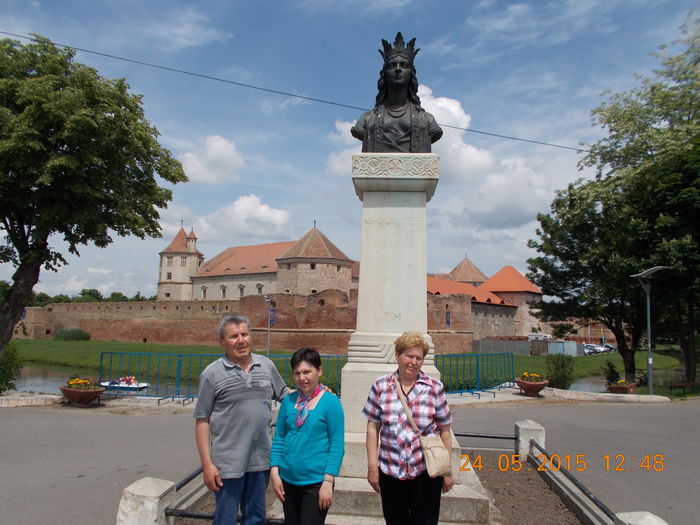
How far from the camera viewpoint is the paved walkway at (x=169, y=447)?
5.15 meters

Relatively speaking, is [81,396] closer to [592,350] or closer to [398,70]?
[398,70]

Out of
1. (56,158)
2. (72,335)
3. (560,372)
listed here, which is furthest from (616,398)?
(72,335)

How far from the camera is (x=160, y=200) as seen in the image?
1634cm

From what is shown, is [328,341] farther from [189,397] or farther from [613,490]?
[613,490]

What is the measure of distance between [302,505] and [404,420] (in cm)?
78

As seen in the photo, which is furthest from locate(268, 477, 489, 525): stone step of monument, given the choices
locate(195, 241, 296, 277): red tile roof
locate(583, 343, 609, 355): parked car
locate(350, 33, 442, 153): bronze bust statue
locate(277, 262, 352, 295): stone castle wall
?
locate(195, 241, 296, 277): red tile roof

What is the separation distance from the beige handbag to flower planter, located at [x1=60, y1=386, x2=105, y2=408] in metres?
10.4

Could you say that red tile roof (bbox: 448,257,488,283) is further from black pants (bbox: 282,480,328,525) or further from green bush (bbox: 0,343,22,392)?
black pants (bbox: 282,480,328,525)

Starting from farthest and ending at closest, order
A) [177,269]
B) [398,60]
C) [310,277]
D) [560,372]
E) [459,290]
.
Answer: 1. [177,269]
2. [459,290]
3. [310,277]
4. [560,372]
5. [398,60]

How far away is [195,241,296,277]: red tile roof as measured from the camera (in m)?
71.0

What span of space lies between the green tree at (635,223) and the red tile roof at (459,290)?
32737mm

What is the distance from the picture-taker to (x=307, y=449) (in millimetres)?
2906

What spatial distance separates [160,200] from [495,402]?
1213 centimetres
